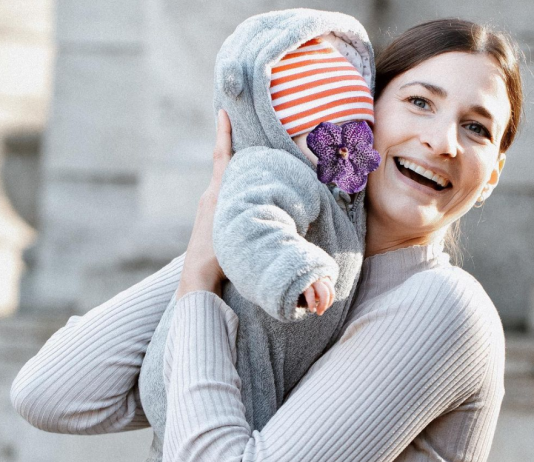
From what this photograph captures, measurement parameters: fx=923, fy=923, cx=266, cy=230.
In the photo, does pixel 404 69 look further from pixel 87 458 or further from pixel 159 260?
pixel 87 458

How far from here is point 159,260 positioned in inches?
139

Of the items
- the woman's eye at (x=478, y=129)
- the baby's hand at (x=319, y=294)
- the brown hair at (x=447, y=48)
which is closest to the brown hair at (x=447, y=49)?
the brown hair at (x=447, y=48)

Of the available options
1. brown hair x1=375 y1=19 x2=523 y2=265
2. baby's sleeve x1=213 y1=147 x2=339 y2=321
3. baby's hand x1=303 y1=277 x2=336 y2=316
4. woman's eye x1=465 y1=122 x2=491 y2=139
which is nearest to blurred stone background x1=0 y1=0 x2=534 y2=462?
brown hair x1=375 y1=19 x2=523 y2=265

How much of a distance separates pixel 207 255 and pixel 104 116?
11.4ft

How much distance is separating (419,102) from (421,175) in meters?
0.16

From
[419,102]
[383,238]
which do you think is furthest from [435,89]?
[383,238]

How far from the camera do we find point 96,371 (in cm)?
211

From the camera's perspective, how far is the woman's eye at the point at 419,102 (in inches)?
75.6

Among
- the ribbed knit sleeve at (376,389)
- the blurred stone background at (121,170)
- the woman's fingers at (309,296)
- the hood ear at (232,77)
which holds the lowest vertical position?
the blurred stone background at (121,170)

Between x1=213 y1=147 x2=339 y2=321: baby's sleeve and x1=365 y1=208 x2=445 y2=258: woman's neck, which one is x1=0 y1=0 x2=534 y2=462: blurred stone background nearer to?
x1=365 y1=208 x2=445 y2=258: woman's neck

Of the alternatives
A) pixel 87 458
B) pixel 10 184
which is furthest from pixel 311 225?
pixel 10 184

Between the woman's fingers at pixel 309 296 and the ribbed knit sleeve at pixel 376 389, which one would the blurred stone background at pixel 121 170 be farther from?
the woman's fingers at pixel 309 296

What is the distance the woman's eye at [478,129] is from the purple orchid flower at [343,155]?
0.73ft

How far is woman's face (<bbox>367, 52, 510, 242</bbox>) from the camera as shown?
186 centimetres
